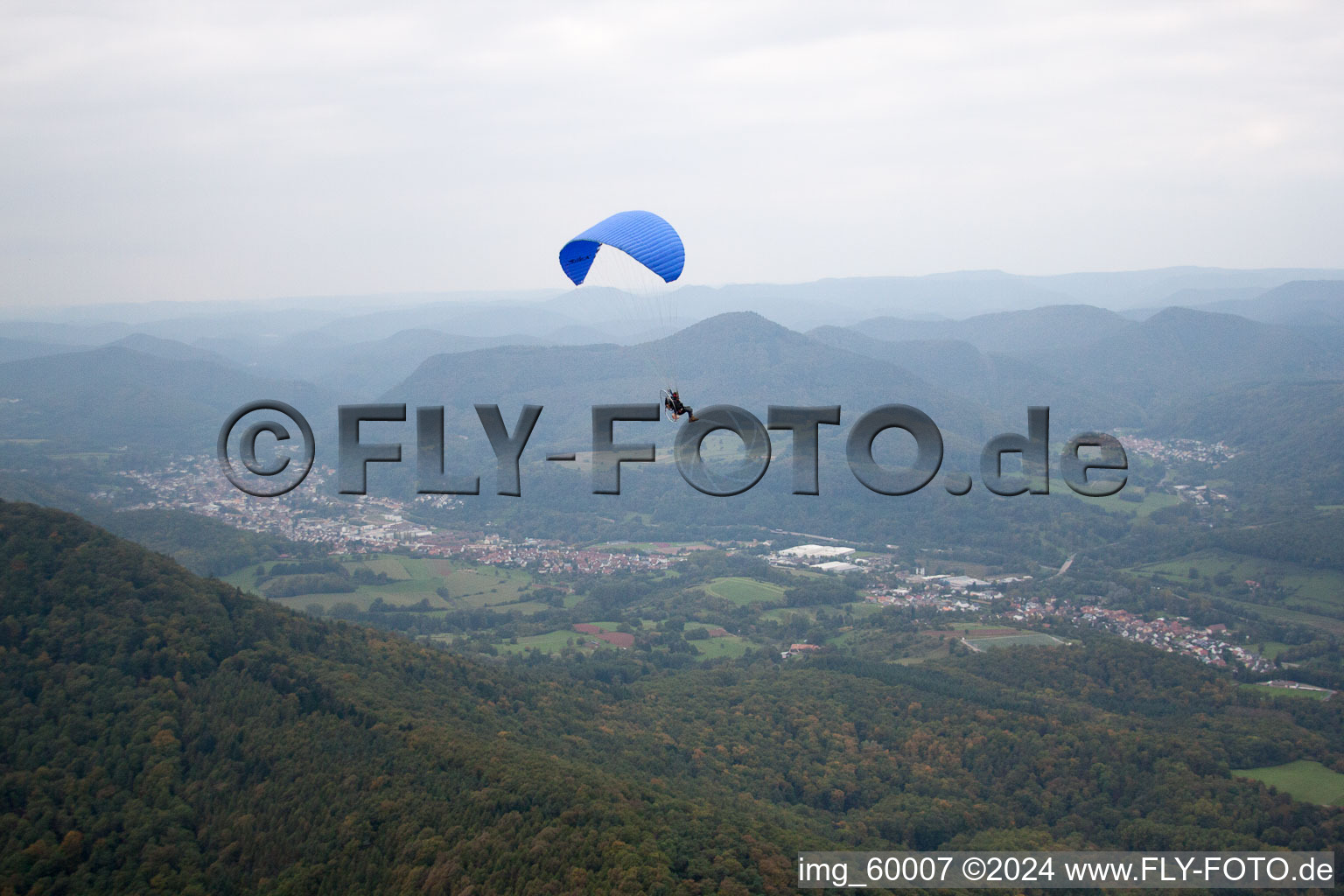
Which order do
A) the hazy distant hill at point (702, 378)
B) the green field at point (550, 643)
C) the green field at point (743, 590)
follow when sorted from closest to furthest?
the green field at point (550, 643), the green field at point (743, 590), the hazy distant hill at point (702, 378)

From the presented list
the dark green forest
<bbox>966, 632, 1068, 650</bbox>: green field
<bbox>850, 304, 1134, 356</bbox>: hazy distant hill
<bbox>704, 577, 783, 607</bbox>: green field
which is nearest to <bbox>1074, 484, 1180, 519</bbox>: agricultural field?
<bbox>704, 577, 783, 607</bbox>: green field

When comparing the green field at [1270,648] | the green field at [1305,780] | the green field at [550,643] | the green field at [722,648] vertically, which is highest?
the green field at [1305,780]

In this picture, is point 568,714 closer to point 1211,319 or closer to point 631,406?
point 631,406

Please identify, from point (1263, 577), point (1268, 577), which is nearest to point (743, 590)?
point (1263, 577)

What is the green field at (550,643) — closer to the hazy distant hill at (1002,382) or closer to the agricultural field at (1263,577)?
the agricultural field at (1263,577)

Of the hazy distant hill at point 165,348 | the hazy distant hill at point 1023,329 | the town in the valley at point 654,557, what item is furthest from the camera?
the hazy distant hill at point 165,348

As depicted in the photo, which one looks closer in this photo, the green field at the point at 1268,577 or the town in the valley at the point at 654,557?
the town in the valley at the point at 654,557

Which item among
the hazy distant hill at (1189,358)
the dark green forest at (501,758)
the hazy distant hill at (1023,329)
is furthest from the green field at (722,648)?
the hazy distant hill at (1023,329)
